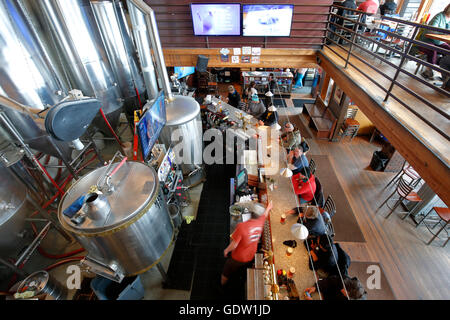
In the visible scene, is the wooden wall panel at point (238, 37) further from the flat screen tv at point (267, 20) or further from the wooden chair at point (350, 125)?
the wooden chair at point (350, 125)

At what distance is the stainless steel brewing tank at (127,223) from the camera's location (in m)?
3.37

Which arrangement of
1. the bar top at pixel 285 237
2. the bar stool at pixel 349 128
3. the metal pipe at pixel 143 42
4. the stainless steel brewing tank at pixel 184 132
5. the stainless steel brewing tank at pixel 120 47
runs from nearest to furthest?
the bar top at pixel 285 237, the metal pipe at pixel 143 42, the stainless steel brewing tank at pixel 184 132, the stainless steel brewing tank at pixel 120 47, the bar stool at pixel 349 128

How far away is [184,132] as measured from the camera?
6172 mm

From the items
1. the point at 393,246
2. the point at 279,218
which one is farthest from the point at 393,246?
the point at 279,218

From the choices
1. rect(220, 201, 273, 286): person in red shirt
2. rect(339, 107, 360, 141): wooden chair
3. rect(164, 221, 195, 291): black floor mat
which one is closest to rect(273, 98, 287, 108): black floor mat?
rect(339, 107, 360, 141): wooden chair

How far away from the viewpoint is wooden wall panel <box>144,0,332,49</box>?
741cm

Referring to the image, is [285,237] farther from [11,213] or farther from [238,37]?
[238,37]

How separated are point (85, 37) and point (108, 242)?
18.5 ft

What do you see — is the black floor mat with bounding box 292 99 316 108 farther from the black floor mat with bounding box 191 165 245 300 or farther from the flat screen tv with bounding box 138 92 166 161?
the flat screen tv with bounding box 138 92 166 161

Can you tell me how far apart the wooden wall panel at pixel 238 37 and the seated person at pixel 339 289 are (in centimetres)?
775

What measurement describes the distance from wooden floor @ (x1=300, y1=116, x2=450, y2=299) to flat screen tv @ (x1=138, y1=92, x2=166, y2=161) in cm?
541

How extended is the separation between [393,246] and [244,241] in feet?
14.4

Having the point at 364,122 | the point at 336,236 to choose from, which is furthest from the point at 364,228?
the point at 364,122

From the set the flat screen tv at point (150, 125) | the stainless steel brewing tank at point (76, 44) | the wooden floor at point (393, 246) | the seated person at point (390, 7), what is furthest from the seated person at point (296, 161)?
the seated person at point (390, 7)
